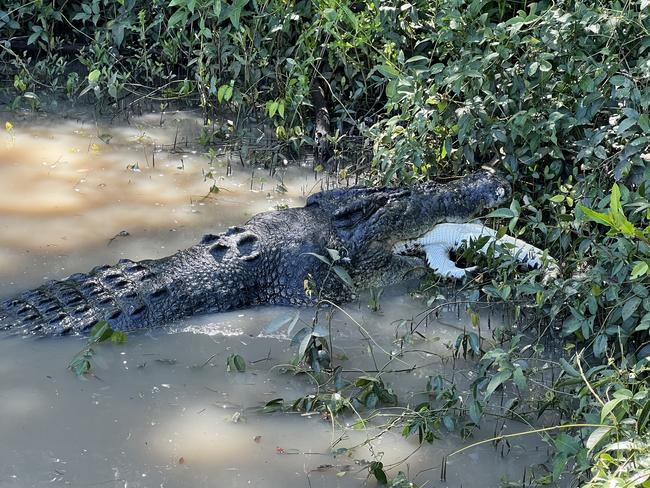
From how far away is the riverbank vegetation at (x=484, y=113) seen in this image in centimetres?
379

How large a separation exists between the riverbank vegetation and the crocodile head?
0.62 ft

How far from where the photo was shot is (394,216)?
5.43 metres

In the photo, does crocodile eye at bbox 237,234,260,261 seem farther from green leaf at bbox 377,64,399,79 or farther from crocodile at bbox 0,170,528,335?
green leaf at bbox 377,64,399,79

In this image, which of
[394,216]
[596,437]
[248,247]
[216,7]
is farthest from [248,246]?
[596,437]

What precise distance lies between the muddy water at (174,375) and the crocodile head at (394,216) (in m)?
0.24

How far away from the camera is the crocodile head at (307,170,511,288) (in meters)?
5.37

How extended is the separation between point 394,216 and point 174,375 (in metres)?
1.81

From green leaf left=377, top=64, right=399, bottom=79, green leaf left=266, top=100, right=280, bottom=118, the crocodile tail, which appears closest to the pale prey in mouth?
green leaf left=377, top=64, right=399, bottom=79

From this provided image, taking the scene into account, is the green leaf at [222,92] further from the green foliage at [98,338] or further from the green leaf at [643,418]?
the green leaf at [643,418]

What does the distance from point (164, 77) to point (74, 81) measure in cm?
79

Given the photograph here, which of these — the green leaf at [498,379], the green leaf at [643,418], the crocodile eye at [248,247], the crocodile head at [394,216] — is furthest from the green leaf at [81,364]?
the green leaf at [643,418]

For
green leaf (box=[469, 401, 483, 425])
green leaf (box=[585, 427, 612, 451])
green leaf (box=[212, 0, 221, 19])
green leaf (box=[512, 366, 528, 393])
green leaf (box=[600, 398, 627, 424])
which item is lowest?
green leaf (box=[469, 401, 483, 425])

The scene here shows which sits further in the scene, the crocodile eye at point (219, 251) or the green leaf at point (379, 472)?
the crocodile eye at point (219, 251)

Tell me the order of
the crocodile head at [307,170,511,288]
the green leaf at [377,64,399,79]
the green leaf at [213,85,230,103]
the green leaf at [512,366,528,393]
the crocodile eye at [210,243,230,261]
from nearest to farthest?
the green leaf at [512,366,528,393], the crocodile eye at [210,243,230,261], the crocodile head at [307,170,511,288], the green leaf at [377,64,399,79], the green leaf at [213,85,230,103]
